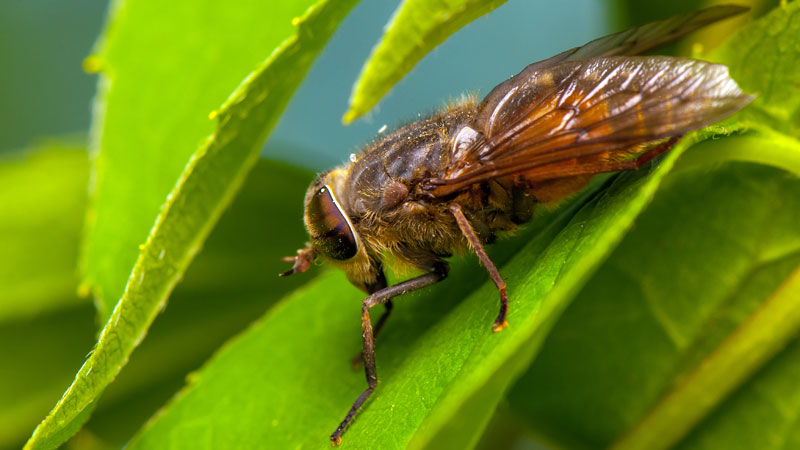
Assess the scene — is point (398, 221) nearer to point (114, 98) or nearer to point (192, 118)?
point (192, 118)

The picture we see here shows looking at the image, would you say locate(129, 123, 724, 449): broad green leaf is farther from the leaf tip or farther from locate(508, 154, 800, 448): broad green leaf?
the leaf tip

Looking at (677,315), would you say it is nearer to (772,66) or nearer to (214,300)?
(772,66)

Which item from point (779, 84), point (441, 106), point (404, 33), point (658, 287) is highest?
point (404, 33)

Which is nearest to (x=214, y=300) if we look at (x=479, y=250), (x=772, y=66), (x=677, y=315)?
(x=479, y=250)

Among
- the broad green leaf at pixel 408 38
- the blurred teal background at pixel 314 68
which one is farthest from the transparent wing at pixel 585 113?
the blurred teal background at pixel 314 68

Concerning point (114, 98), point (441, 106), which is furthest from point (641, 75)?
point (114, 98)

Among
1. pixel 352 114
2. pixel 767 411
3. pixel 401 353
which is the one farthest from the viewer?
pixel 401 353

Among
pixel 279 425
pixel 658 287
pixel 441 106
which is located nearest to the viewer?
pixel 279 425
